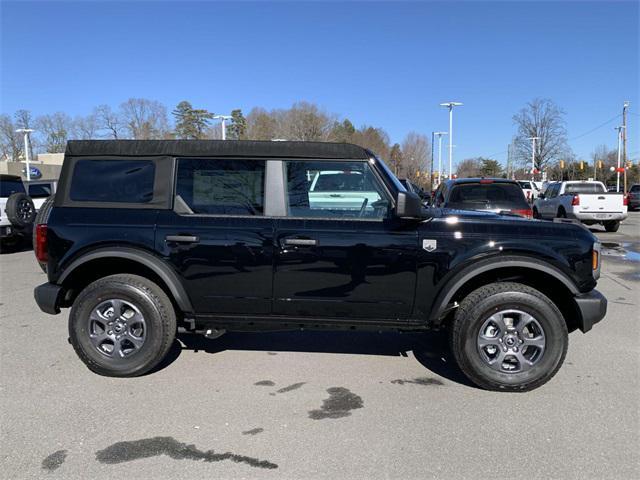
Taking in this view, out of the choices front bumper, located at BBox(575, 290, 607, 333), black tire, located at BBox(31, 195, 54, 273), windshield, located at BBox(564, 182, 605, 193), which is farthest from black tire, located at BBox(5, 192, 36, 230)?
windshield, located at BBox(564, 182, 605, 193)

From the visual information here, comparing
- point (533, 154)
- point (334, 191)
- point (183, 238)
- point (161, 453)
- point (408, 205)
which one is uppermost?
point (533, 154)

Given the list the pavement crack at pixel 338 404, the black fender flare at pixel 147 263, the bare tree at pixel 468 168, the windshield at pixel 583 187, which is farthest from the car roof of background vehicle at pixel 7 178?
the bare tree at pixel 468 168

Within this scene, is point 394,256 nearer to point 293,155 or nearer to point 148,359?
point 293,155

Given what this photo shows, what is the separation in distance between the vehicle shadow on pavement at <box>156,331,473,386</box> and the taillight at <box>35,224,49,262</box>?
4.53 feet

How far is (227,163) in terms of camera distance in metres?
4.02

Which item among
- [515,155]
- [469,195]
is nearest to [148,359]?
[469,195]

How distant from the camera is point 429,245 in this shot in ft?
12.4

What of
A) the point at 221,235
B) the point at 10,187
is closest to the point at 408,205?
the point at 221,235

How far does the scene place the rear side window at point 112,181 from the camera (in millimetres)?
4062

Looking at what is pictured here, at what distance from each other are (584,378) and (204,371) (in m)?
3.28

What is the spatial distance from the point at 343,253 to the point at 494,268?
1182 mm

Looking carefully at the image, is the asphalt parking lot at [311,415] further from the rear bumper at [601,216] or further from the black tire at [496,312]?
the rear bumper at [601,216]

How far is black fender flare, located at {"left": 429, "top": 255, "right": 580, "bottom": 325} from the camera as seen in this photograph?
12.2ft

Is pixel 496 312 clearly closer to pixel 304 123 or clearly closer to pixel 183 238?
pixel 183 238
